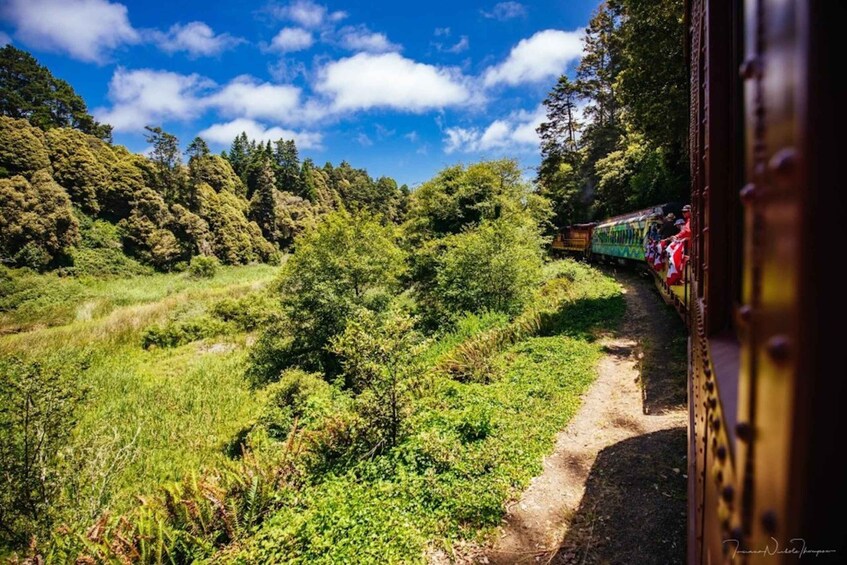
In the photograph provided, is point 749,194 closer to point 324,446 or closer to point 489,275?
point 324,446

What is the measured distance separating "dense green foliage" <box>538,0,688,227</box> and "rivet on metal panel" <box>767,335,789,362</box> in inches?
259

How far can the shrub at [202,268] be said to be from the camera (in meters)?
40.0

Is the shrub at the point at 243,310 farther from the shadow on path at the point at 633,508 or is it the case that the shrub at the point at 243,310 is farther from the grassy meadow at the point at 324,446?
the shadow on path at the point at 633,508

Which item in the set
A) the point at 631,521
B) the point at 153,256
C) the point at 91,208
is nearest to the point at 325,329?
the point at 631,521

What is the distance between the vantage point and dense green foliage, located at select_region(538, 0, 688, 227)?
1202 cm

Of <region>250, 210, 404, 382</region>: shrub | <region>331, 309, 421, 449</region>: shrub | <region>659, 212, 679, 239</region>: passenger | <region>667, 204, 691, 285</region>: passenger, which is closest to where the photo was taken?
<region>667, 204, 691, 285</region>: passenger

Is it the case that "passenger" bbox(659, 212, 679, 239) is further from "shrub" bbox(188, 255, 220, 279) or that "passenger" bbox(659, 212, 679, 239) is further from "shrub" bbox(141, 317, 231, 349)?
"shrub" bbox(188, 255, 220, 279)

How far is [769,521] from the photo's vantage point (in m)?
0.60

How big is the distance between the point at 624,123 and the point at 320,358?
2443 cm

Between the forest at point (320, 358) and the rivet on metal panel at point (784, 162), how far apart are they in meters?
5.80

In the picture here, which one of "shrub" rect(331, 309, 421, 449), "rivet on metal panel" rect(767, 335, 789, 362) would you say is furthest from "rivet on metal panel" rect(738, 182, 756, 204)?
"shrub" rect(331, 309, 421, 449)

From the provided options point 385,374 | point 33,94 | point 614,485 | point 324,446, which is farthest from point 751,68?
point 33,94

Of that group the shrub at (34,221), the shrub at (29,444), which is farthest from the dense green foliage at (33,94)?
the shrub at (29,444)

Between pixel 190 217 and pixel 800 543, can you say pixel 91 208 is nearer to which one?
pixel 190 217
